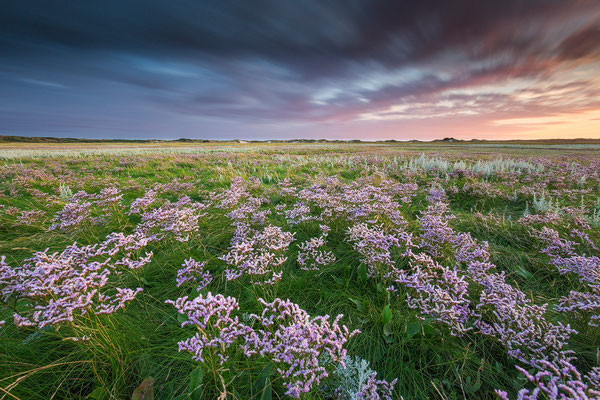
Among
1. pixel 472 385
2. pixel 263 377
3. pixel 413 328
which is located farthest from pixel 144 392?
pixel 472 385

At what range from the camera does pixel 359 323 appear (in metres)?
2.51

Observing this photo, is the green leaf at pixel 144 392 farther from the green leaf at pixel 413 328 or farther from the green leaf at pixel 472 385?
the green leaf at pixel 472 385

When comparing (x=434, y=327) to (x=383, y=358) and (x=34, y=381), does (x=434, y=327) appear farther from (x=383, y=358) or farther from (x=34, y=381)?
(x=34, y=381)

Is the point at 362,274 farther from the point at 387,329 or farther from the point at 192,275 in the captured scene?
the point at 192,275

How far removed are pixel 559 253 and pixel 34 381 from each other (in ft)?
22.8

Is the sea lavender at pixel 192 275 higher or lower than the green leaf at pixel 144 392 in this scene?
higher

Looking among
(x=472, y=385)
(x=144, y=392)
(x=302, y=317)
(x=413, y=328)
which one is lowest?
(x=472, y=385)

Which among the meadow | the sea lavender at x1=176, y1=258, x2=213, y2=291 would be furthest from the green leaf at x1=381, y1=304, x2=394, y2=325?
the sea lavender at x1=176, y1=258, x2=213, y2=291

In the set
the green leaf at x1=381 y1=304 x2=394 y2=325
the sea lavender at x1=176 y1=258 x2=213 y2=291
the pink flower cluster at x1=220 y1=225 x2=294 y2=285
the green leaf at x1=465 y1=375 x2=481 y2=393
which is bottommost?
the green leaf at x1=465 y1=375 x2=481 y2=393

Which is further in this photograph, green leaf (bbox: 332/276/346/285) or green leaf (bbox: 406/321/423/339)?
green leaf (bbox: 332/276/346/285)

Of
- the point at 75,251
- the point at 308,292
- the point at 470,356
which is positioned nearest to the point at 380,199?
the point at 308,292

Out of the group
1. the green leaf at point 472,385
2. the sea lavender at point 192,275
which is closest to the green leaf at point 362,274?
the green leaf at point 472,385

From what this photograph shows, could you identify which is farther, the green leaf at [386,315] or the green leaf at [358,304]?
the green leaf at [358,304]

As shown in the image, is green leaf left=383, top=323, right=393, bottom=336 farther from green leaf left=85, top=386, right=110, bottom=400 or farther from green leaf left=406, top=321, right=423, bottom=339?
green leaf left=85, top=386, right=110, bottom=400
